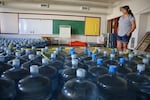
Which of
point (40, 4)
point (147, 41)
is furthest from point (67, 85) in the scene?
point (40, 4)

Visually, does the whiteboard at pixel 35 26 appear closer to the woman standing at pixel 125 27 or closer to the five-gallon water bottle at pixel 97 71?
the woman standing at pixel 125 27

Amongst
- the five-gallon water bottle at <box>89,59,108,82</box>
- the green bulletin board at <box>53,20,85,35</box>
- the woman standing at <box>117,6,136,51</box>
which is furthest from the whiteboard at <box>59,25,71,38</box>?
the five-gallon water bottle at <box>89,59,108,82</box>

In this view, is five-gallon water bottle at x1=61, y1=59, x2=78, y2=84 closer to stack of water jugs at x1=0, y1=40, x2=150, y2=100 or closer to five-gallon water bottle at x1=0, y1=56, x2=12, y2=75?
stack of water jugs at x1=0, y1=40, x2=150, y2=100

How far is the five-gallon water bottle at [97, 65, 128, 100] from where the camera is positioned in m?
0.83

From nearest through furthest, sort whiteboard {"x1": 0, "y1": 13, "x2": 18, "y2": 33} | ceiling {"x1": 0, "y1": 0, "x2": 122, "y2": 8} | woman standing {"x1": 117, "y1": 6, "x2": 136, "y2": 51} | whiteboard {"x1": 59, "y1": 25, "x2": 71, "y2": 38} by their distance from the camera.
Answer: woman standing {"x1": 117, "y1": 6, "x2": 136, "y2": 51} → ceiling {"x1": 0, "y1": 0, "x2": 122, "y2": 8} → whiteboard {"x1": 0, "y1": 13, "x2": 18, "y2": 33} → whiteboard {"x1": 59, "y1": 25, "x2": 71, "y2": 38}

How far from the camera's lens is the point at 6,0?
7.01 meters

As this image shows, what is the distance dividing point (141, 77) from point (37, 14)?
7.66 meters

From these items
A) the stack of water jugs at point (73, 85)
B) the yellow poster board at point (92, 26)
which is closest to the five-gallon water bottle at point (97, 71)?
the stack of water jugs at point (73, 85)

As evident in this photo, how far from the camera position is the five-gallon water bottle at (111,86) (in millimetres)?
829

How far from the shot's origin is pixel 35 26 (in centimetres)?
802

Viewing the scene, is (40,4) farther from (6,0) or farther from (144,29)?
(144,29)

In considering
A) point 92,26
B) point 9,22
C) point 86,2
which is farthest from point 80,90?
point 9,22

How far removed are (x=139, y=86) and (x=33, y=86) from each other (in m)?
0.63

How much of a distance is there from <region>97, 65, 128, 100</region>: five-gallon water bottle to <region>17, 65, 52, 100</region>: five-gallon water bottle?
312 millimetres
